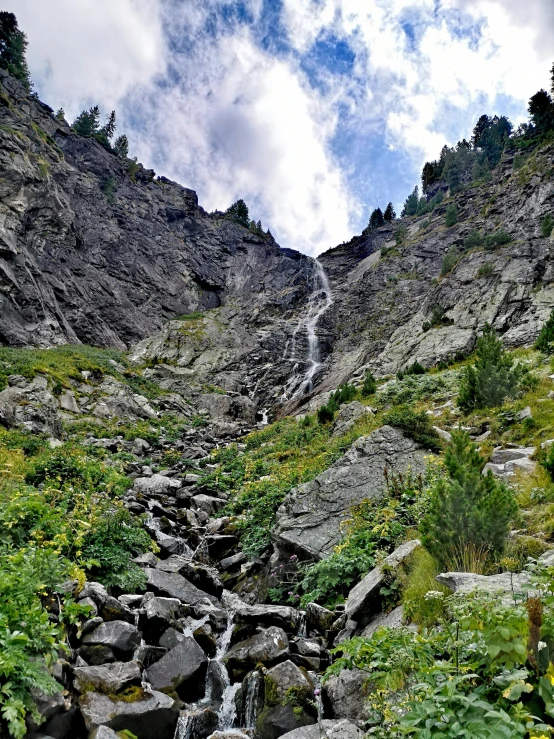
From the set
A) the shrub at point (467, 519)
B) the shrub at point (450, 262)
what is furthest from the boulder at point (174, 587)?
the shrub at point (450, 262)

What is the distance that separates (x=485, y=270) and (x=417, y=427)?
2657 cm

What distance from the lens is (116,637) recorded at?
20.4ft

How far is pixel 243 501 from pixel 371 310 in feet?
118

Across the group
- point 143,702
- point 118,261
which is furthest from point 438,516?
point 118,261

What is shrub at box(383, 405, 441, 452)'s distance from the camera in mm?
11313

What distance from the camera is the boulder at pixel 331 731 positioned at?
13.8 ft

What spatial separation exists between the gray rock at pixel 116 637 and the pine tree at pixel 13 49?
77621mm

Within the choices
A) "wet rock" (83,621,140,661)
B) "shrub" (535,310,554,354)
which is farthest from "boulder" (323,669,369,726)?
"shrub" (535,310,554,354)

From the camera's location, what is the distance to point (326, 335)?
4816cm

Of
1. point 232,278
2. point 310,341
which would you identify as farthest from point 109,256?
point 310,341

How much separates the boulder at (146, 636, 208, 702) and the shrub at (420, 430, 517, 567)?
13.1 ft

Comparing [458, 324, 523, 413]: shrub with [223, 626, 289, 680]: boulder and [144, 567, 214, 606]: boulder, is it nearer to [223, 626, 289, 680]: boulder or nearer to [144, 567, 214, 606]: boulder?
[223, 626, 289, 680]: boulder

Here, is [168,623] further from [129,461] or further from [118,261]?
[118,261]

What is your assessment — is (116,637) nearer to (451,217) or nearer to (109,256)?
(109,256)
